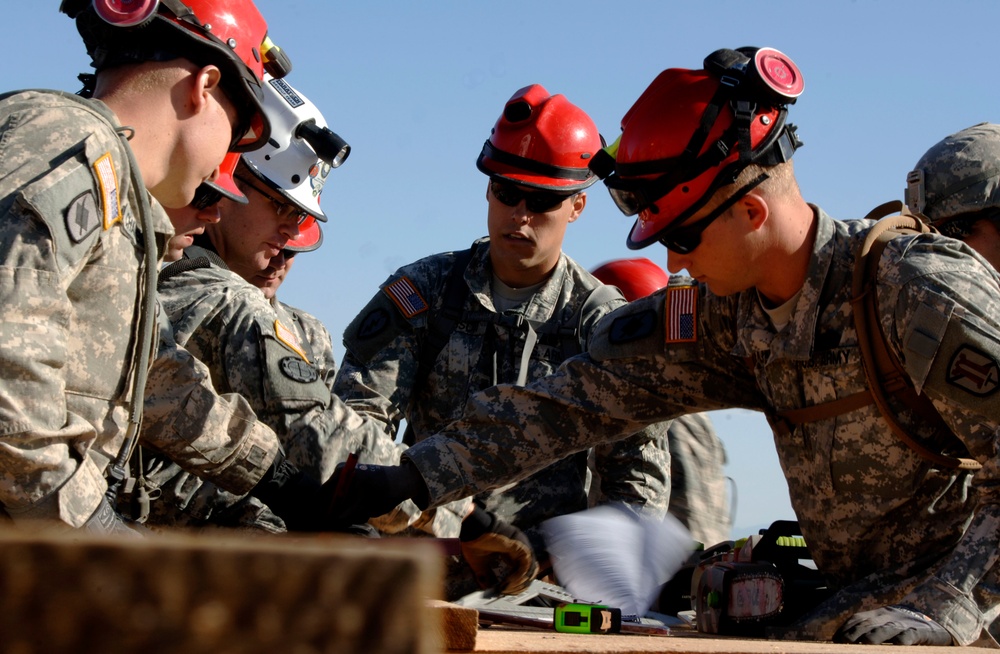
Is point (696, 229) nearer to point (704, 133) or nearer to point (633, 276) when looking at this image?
point (704, 133)

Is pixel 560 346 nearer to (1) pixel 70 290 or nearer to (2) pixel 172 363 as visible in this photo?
(2) pixel 172 363

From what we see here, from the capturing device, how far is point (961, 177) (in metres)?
5.56

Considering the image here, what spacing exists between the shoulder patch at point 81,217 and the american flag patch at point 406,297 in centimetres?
318

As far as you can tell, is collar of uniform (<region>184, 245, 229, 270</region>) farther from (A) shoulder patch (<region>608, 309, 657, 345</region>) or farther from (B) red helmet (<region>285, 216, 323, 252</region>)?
(A) shoulder patch (<region>608, 309, 657, 345</region>)

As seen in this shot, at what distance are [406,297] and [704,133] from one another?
229cm

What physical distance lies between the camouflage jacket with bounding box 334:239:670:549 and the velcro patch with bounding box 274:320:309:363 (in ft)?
2.93

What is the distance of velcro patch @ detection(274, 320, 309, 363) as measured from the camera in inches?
180

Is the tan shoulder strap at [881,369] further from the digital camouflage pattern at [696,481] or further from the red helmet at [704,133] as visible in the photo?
the digital camouflage pattern at [696,481]

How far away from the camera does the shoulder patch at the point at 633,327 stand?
431 centimetres

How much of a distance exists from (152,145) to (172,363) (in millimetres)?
872

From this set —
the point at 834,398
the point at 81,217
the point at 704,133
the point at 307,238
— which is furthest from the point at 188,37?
the point at 307,238

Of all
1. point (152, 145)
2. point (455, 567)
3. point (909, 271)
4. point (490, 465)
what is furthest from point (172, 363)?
point (909, 271)

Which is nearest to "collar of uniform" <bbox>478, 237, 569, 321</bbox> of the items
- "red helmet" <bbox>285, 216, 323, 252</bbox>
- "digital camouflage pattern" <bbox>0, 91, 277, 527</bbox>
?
"red helmet" <bbox>285, 216, 323, 252</bbox>

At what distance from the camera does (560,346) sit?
5836 millimetres
